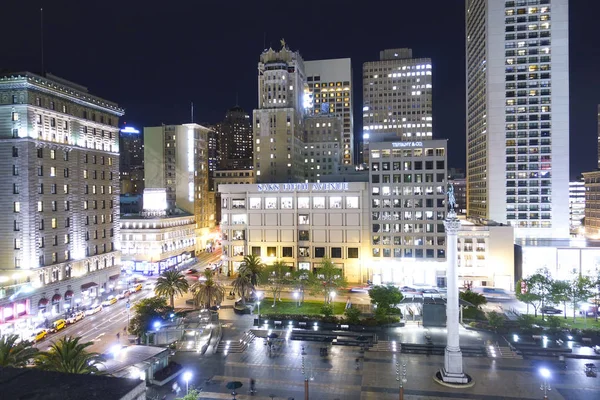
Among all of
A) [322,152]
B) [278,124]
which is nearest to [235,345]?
[278,124]

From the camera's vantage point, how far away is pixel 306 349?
5500cm

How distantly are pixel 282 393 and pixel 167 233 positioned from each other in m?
84.6

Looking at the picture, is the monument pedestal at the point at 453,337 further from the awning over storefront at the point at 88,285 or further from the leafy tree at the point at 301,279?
the awning over storefront at the point at 88,285

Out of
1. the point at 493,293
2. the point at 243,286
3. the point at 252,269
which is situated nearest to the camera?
the point at 243,286

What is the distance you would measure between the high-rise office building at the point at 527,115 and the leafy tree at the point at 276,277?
77.0 metres

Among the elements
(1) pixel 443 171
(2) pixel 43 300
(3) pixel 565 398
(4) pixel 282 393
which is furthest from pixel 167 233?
(3) pixel 565 398

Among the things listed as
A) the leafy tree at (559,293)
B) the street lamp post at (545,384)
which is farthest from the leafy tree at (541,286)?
the street lamp post at (545,384)

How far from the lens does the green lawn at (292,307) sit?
7264cm

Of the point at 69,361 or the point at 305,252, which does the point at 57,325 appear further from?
the point at 305,252

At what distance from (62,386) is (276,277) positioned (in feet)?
225

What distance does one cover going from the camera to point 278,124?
5856 inches

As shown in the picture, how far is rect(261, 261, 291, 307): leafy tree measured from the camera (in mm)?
82750

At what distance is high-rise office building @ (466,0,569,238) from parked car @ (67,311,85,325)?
113m

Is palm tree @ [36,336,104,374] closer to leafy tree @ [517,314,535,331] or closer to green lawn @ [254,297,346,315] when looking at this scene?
green lawn @ [254,297,346,315]
